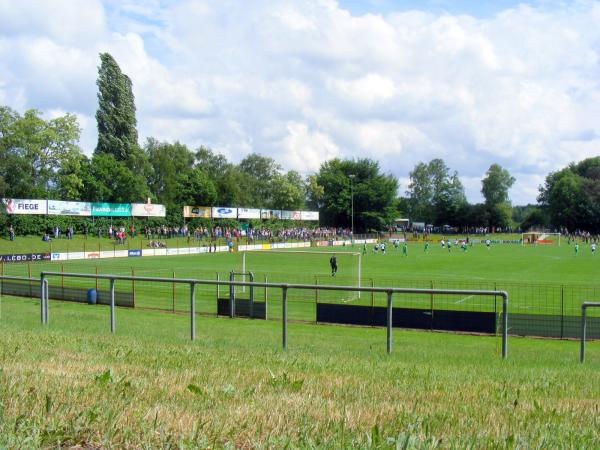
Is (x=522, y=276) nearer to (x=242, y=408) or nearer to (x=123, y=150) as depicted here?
(x=242, y=408)

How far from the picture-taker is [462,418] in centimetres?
480

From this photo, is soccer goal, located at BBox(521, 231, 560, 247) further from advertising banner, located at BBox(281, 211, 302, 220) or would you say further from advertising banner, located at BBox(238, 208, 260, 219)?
advertising banner, located at BBox(238, 208, 260, 219)

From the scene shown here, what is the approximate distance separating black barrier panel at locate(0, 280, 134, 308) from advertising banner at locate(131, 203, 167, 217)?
48.4 metres

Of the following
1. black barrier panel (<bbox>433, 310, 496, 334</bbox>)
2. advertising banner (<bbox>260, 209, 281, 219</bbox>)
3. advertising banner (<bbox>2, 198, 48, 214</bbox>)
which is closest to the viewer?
black barrier panel (<bbox>433, 310, 496, 334</bbox>)

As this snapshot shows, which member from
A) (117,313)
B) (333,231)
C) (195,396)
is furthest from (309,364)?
(333,231)

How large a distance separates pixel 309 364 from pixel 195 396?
114 inches

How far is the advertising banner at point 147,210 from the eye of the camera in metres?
78.8

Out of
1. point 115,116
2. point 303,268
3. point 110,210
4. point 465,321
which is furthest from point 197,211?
point 465,321

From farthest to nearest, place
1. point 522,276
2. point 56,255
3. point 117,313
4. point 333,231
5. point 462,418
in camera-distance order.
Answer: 1. point 333,231
2. point 56,255
3. point 522,276
4. point 117,313
5. point 462,418

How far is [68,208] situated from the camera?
69.7 meters

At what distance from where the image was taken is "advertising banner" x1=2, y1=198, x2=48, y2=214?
6297cm

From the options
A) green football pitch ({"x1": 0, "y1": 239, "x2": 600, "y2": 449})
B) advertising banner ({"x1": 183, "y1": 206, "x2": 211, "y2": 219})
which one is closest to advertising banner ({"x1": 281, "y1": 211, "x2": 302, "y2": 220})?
advertising banner ({"x1": 183, "y1": 206, "x2": 211, "y2": 219})

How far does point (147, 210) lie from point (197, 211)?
1112cm

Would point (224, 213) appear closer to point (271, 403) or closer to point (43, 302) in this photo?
point (43, 302)
